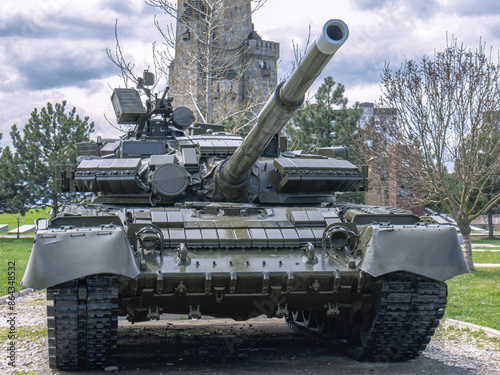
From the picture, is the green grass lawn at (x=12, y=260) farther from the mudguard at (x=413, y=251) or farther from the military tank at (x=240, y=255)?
the mudguard at (x=413, y=251)

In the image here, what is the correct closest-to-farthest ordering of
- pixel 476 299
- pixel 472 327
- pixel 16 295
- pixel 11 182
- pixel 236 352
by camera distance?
pixel 236 352, pixel 472 327, pixel 476 299, pixel 16 295, pixel 11 182

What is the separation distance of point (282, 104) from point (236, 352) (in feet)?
12.8

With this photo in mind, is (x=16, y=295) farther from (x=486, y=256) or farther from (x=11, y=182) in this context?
(x=11, y=182)

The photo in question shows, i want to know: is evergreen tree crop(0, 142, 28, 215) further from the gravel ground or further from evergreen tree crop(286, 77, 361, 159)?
the gravel ground

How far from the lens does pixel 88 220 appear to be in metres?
8.67

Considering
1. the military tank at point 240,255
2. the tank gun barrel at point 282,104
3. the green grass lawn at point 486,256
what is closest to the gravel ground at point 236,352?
the military tank at point 240,255

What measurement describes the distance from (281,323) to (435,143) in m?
9.56

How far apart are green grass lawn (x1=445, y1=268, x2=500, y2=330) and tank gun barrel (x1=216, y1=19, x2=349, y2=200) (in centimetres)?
513

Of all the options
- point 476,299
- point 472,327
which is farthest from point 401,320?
point 476,299

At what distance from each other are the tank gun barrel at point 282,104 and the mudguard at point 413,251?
1600 mm

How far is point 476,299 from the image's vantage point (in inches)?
612

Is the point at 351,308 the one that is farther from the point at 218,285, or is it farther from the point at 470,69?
the point at 470,69

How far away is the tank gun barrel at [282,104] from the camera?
263 inches

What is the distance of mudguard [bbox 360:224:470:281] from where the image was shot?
8.16 m
